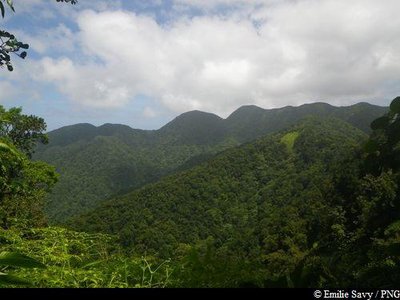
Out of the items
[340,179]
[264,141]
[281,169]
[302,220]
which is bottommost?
[302,220]

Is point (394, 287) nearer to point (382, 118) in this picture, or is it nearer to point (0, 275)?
point (382, 118)

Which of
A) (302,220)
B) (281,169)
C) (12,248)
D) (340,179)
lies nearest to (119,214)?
(302,220)

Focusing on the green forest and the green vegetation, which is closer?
the green forest

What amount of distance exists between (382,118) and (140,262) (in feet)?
4.54

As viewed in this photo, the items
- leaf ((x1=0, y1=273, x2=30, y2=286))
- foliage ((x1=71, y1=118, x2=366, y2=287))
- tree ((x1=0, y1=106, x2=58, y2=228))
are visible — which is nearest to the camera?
leaf ((x1=0, y1=273, x2=30, y2=286))

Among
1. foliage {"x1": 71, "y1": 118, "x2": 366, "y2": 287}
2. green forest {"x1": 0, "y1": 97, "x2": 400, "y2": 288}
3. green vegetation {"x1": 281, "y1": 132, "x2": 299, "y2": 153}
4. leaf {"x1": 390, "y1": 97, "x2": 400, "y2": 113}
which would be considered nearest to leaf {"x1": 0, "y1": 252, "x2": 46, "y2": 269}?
green forest {"x1": 0, "y1": 97, "x2": 400, "y2": 288}

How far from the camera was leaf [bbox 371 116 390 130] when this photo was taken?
6.84ft

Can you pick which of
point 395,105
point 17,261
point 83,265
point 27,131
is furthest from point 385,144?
point 27,131

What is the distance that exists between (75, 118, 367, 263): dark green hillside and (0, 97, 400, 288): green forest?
417 millimetres

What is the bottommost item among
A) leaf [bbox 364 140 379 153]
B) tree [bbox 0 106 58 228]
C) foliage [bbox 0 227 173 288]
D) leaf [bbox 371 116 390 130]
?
foliage [bbox 0 227 173 288]

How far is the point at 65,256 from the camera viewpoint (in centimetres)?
156

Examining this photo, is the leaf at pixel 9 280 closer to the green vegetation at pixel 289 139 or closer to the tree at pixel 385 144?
the tree at pixel 385 144

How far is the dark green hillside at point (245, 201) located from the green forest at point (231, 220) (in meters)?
0.42

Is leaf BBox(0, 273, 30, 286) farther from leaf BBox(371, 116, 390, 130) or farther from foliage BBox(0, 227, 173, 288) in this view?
leaf BBox(371, 116, 390, 130)
